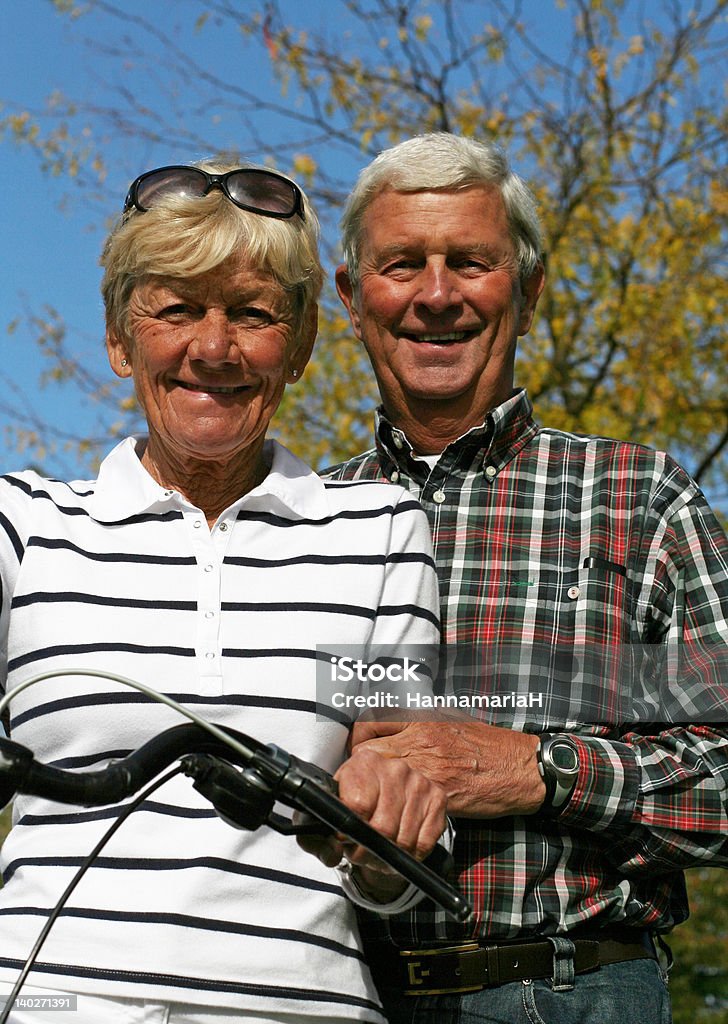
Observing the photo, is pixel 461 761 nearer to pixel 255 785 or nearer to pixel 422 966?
pixel 422 966

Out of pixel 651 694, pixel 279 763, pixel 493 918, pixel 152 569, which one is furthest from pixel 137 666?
pixel 651 694

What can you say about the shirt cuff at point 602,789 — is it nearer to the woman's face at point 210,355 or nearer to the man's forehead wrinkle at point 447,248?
the woman's face at point 210,355

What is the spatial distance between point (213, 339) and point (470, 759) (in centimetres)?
98

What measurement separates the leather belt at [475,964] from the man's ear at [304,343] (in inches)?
48.9

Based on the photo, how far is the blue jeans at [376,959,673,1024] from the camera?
2.52 meters

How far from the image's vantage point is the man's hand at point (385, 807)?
1.87 m

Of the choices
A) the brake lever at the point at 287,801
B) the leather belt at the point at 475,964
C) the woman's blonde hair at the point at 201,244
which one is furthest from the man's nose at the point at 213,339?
the leather belt at the point at 475,964

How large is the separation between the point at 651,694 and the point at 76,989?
1371mm

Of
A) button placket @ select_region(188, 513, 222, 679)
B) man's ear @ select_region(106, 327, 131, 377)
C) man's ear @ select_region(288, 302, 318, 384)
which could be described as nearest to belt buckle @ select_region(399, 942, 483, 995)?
button placket @ select_region(188, 513, 222, 679)

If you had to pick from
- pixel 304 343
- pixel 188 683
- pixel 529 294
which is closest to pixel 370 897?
pixel 188 683

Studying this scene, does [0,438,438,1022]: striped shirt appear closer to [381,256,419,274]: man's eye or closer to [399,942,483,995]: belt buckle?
[399,942,483,995]: belt buckle

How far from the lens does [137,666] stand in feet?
7.59

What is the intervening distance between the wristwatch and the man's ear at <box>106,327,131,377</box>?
1.19 metres

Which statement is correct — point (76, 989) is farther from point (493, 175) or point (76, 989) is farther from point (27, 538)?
point (493, 175)
